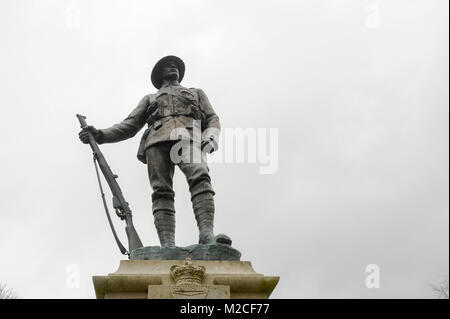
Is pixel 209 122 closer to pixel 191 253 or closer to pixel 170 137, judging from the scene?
pixel 170 137

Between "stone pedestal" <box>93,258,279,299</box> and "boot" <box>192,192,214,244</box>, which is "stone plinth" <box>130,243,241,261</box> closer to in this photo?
"stone pedestal" <box>93,258,279,299</box>

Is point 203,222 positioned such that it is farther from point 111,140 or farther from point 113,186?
point 111,140

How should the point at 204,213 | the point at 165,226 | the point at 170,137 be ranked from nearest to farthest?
the point at 204,213 < the point at 165,226 < the point at 170,137

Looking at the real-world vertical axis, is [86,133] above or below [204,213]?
above

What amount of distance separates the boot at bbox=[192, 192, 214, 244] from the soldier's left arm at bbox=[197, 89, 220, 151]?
89 centimetres

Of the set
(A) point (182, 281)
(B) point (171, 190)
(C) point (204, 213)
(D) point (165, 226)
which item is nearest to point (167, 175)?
(B) point (171, 190)

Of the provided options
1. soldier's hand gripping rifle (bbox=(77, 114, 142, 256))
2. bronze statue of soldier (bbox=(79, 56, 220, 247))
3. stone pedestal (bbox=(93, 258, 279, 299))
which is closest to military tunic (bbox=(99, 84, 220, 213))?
bronze statue of soldier (bbox=(79, 56, 220, 247))

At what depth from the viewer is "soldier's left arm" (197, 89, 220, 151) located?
22.4 feet

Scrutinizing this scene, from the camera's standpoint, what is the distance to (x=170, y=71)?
25.4 ft

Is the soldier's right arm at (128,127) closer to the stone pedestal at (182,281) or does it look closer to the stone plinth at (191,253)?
the stone plinth at (191,253)

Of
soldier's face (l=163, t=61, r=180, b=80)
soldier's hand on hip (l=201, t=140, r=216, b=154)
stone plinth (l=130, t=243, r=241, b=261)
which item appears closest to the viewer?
stone plinth (l=130, t=243, r=241, b=261)

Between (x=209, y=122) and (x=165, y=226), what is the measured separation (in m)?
1.72
